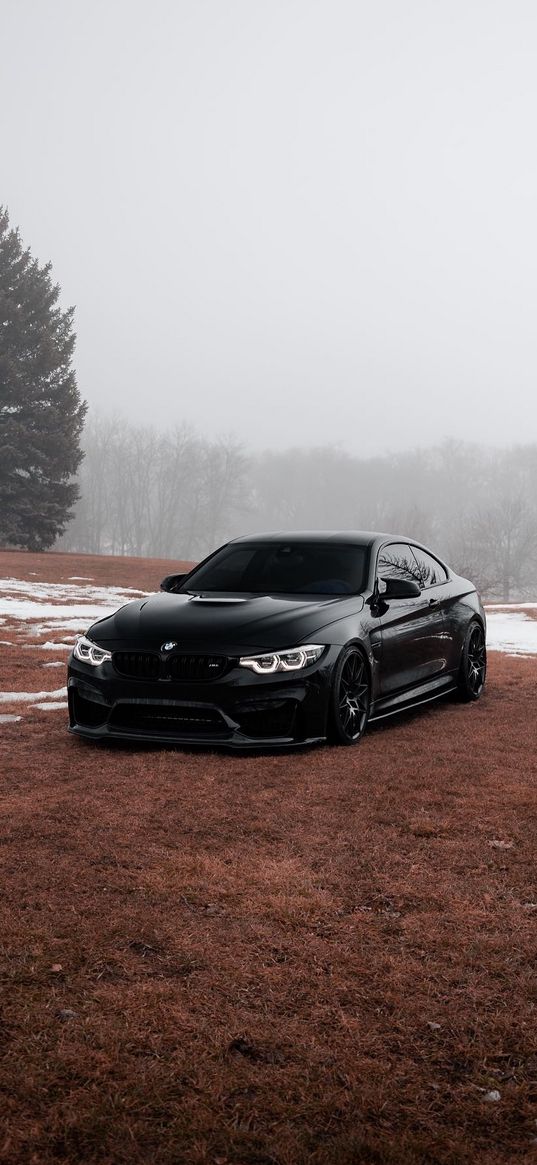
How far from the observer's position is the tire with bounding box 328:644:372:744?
6.52 m

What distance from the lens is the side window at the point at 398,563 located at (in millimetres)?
7914

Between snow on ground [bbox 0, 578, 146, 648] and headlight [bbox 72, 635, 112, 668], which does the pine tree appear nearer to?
snow on ground [bbox 0, 578, 146, 648]

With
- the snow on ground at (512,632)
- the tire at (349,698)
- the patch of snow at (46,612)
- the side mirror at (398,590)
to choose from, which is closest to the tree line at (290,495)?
the snow on ground at (512,632)

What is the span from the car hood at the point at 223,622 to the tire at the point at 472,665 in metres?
2.02

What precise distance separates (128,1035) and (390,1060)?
0.71 m

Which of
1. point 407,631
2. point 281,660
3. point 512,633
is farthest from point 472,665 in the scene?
point 512,633

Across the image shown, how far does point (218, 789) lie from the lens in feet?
18.0

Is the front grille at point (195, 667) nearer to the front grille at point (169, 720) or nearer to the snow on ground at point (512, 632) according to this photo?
the front grille at point (169, 720)

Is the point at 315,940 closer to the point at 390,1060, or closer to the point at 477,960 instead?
the point at 477,960

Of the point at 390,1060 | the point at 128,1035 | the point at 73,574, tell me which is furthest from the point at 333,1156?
the point at 73,574

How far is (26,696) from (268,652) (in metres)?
3.44

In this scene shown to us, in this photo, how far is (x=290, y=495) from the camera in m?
100

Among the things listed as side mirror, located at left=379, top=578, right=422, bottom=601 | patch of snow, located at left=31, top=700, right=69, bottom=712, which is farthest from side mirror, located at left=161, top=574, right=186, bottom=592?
side mirror, located at left=379, top=578, right=422, bottom=601

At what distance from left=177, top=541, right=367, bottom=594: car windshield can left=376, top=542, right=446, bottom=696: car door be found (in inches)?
11.3
